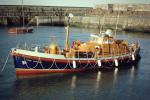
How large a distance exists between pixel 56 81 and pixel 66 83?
35.7 inches

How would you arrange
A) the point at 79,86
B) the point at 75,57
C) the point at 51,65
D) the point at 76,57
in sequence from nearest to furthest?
the point at 79,86, the point at 51,65, the point at 75,57, the point at 76,57

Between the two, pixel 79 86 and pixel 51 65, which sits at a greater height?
pixel 51 65

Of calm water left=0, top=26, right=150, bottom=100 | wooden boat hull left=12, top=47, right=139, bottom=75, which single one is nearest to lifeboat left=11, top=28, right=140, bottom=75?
wooden boat hull left=12, top=47, right=139, bottom=75

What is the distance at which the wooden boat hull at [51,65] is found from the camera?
1319 inches

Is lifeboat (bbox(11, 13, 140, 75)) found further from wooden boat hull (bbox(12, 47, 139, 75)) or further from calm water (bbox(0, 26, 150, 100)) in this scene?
calm water (bbox(0, 26, 150, 100))

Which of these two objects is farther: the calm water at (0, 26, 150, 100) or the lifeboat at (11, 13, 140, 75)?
the lifeboat at (11, 13, 140, 75)

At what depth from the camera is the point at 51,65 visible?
34.5 metres

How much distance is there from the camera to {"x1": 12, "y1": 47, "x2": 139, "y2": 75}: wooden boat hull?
110 feet

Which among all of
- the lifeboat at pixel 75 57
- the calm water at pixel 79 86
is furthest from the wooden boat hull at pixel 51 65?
the calm water at pixel 79 86

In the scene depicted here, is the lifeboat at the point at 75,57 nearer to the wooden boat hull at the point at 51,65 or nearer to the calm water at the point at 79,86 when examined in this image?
the wooden boat hull at the point at 51,65

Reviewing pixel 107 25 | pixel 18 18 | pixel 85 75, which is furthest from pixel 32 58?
pixel 18 18

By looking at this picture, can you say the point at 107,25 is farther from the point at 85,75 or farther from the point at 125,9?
the point at 85,75

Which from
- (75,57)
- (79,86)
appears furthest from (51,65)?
(79,86)

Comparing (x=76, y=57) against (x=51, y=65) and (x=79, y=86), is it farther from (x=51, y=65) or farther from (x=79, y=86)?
(x=79, y=86)
